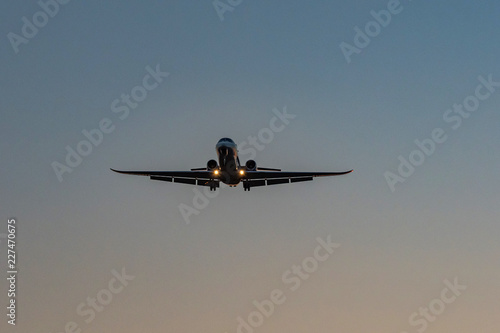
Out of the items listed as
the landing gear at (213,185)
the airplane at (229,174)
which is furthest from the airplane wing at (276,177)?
the landing gear at (213,185)

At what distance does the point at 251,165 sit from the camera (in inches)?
2611

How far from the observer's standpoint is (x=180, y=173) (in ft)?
219

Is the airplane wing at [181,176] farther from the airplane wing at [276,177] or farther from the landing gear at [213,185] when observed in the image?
the airplane wing at [276,177]

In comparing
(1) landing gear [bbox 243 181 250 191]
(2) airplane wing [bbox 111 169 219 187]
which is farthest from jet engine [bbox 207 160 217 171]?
(1) landing gear [bbox 243 181 250 191]

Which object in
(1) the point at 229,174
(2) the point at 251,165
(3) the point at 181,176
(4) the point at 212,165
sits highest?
(3) the point at 181,176

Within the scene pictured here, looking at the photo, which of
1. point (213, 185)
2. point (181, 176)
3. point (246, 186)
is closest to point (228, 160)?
point (213, 185)

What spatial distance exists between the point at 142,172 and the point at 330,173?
19873mm

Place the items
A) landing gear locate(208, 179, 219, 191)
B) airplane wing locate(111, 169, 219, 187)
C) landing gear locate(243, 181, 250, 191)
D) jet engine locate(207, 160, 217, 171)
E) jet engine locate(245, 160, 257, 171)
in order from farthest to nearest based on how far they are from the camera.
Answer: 1. landing gear locate(243, 181, 250, 191)
2. landing gear locate(208, 179, 219, 191)
3. jet engine locate(245, 160, 257, 171)
4. airplane wing locate(111, 169, 219, 187)
5. jet engine locate(207, 160, 217, 171)

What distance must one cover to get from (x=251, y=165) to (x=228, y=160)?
3.96 m

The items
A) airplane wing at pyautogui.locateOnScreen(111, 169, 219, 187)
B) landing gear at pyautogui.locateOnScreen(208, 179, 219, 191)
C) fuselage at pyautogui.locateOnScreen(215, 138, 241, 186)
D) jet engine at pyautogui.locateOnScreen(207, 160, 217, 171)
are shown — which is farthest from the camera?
landing gear at pyautogui.locateOnScreen(208, 179, 219, 191)

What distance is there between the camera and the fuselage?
6306cm

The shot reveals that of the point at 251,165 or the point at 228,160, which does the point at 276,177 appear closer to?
the point at 251,165

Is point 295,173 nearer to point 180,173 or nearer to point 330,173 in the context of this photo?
point 330,173

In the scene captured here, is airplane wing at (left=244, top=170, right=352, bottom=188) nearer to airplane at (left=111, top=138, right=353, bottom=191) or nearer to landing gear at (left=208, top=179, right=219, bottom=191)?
airplane at (left=111, top=138, right=353, bottom=191)
